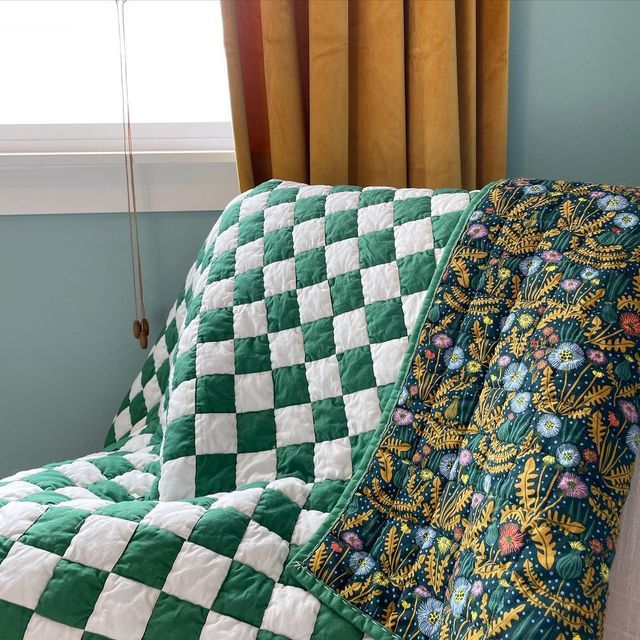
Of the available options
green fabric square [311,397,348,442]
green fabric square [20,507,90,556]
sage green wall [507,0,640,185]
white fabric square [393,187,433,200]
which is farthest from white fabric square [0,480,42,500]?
sage green wall [507,0,640,185]

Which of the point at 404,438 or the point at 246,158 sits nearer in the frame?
the point at 404,438

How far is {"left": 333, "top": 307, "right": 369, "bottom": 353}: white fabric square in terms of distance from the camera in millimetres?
1190

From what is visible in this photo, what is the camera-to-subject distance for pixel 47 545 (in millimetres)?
938

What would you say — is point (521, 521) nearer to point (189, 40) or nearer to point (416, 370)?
point (416, 370)

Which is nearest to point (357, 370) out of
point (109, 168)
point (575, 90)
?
point (109, 168)

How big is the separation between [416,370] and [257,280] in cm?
39

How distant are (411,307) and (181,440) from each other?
0.44m

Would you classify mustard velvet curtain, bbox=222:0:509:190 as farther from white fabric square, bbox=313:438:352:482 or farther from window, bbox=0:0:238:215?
white fabric square, bbox=313:438:352:482

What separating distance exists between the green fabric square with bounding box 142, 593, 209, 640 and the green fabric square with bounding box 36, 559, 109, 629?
8cm

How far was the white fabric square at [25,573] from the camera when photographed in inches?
35.2

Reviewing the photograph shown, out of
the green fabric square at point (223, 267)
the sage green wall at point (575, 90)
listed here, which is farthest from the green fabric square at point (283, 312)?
the sage green wall at point (575, 90)

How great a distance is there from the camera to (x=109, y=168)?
66.3 inches

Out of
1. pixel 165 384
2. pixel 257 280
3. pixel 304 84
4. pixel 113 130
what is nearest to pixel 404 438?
pixel 257 280

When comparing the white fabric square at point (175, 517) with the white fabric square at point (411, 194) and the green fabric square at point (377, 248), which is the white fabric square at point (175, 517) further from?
A: the white fabric square at point (411, 194)
